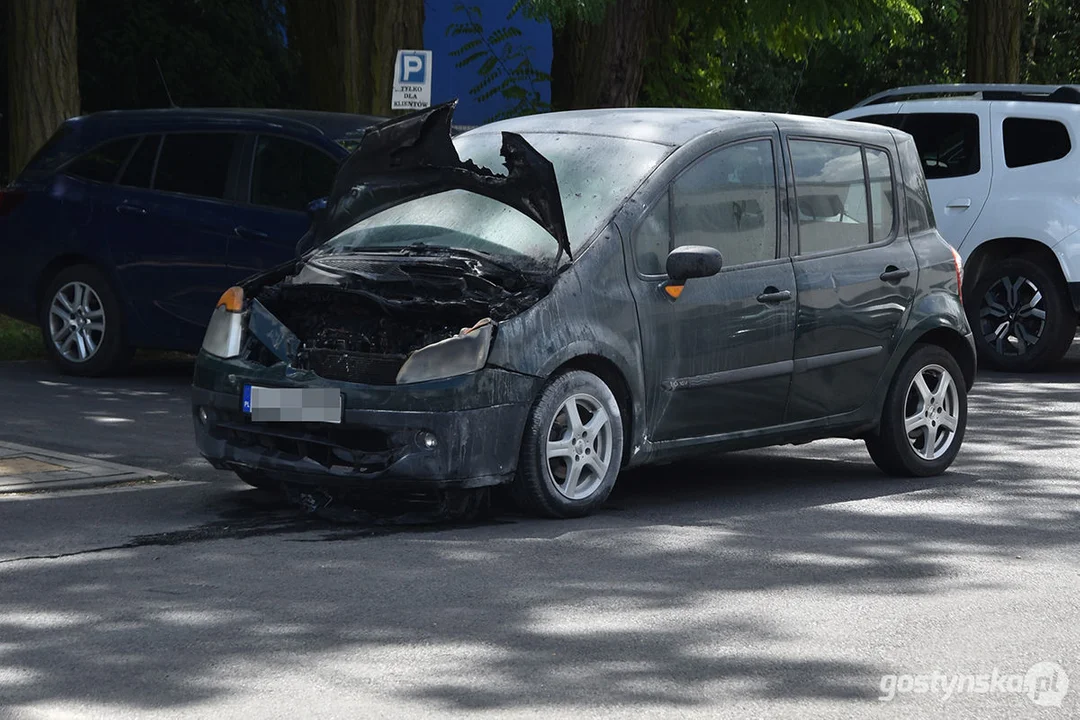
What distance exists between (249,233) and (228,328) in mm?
4357

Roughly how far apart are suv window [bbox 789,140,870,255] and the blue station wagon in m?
3.99

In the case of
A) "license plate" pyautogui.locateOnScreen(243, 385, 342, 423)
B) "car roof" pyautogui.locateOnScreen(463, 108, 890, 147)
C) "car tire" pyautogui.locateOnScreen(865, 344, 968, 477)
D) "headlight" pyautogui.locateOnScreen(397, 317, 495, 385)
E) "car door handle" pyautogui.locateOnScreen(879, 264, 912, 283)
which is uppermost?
"car roof" pyautogui.locateOnScreen(463, 108, 890, 147)

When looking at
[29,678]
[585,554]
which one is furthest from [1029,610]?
[29,678]

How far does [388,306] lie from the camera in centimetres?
741

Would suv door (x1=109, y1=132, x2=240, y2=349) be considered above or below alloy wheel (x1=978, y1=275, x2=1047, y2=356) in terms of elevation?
above

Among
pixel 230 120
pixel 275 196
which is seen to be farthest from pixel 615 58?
pixel 275 196

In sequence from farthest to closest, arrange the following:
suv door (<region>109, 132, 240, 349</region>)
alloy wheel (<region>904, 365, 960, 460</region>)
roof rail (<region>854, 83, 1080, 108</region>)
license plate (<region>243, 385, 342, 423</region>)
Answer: roof rail (<region>854, 83, 1080, 108</region>) < suv door (<region>109, 132, 240, 349</region>) < alloy wheel (<region>904, 365, 960, 460</region>) < license plate (<region>243, 385, 342, 423</region>)

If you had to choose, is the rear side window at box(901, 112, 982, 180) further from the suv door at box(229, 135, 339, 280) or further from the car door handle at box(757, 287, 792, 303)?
the car door handle at box(757, 287, 792, 303)

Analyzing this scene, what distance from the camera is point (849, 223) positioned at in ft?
29.2

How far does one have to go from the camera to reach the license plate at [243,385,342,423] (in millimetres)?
7312

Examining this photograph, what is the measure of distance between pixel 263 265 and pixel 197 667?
702cm

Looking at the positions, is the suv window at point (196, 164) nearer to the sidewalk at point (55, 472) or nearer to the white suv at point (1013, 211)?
the sidewalk at point (55, 472)

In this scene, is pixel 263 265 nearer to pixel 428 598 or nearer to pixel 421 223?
pixel 421 223

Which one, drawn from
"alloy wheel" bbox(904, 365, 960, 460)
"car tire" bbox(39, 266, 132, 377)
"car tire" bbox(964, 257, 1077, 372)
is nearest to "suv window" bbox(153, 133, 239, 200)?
"car tire" bbox(39, 266, 132, 377)
